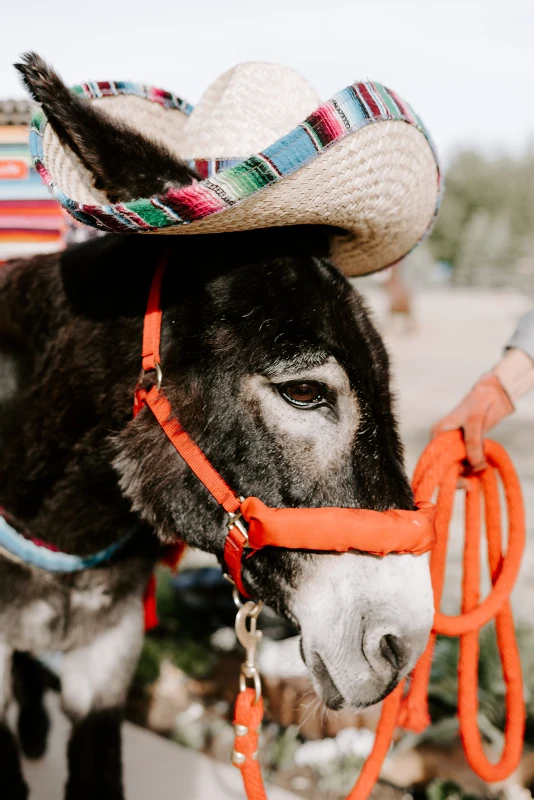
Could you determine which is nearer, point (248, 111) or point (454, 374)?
point (248, 111)

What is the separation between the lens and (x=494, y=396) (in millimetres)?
1788

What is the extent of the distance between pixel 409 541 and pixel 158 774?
5.44 feet

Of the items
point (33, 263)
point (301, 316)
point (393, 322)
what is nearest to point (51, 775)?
point (33, 263)

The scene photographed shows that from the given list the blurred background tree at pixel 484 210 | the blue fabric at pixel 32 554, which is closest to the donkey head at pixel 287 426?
the blue fabric at pixel 32 554

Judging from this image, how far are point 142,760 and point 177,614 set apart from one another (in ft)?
3.27

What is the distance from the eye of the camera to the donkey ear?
1.25 meters

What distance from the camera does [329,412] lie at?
52.4 inches

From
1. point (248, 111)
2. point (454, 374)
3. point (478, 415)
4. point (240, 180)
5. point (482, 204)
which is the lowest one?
point (454, 374)

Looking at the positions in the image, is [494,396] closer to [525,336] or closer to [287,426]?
[525,336]

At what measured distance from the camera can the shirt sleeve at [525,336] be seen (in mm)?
1860

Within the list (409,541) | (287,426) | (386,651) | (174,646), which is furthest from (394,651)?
(174,646)

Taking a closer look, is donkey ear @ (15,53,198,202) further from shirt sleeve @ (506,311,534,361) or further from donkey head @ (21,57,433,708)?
shirt sleeve @ (506,311,534,361)

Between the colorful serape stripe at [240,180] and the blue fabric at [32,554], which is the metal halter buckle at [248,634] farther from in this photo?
the colorful serape stripe at [240,180]

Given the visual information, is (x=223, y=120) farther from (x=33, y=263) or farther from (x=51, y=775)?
(x=51, y=775)
